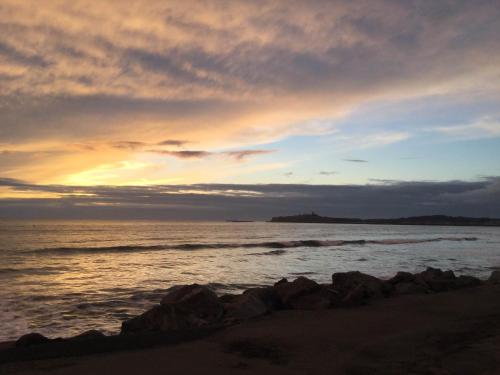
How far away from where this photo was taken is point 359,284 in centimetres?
1223

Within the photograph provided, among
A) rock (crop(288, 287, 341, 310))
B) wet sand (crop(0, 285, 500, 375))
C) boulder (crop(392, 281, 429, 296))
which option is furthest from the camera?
boulder (crop(392, 281, 429, 296))

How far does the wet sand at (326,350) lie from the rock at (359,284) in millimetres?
2119

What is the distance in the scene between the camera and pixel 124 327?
8859mm

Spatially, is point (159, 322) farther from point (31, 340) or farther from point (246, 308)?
point (31, 340)

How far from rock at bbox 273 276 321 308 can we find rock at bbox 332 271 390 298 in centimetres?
96

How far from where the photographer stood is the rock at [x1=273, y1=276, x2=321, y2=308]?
1107 cm

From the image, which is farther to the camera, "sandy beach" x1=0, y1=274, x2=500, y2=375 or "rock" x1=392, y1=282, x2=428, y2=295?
"rock" x1=392, y1=282, x2=428, y2=295

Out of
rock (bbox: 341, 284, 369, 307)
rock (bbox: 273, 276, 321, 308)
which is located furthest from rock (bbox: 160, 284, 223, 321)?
rock (bbox: 341, 284, 369, 307)

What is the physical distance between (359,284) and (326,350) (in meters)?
5.82

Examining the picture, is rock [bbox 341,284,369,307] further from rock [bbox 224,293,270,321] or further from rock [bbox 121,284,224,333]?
rock [bbox 121,284,224,333]

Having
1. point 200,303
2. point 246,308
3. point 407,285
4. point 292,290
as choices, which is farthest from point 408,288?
point 200,303

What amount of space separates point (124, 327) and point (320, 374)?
4.88 m

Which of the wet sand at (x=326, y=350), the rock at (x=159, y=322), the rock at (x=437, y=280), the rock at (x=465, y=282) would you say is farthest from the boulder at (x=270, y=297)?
the rock at (x=465, y=282)

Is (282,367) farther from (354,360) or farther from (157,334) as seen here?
(157,334)
